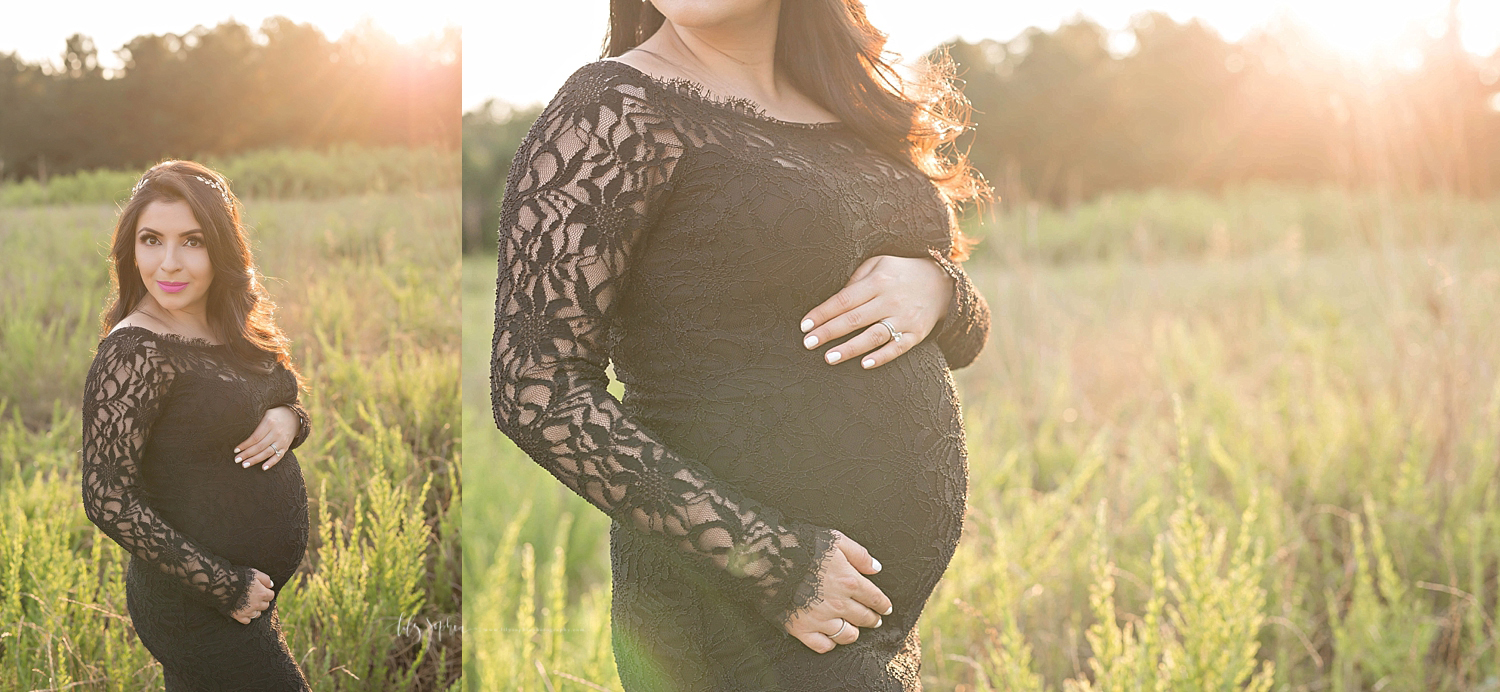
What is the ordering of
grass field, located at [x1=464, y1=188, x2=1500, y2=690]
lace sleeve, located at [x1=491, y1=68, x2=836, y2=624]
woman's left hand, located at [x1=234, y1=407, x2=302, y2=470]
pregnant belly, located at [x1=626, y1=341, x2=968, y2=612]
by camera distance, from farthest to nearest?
grass field, located at [x1=464, y1=188, x2=1500, y2=690], woman's left hand, located at [x1=234, y1=407, x2=302, y2=470], pregnant belly, located at [x1=626, y1=341, x2=968, y2=612], lace sleeve, located at [x1=491, y1=68, x2=836, y2=624]

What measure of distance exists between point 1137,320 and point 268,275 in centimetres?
581

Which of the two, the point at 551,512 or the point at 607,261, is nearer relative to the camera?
the point at 607,261

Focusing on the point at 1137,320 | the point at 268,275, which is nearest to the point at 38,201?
the point at 268,275

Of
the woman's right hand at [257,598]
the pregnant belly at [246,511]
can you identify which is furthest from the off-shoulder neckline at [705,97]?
the woman's right hand at [257,598]

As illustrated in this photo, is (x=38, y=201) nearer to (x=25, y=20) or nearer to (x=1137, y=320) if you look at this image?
(x=25, y=20)

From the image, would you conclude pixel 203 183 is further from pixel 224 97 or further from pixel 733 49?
pixel 733 49

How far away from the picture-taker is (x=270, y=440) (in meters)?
1.25

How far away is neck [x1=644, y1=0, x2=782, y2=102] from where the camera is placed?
3.86 ft

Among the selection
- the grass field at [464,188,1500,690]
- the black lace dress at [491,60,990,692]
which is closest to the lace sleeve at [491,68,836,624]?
the black lace dress at [491,60,990,692]

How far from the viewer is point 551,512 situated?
4074 mm

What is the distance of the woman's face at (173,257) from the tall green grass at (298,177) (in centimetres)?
11

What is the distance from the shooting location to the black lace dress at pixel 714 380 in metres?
0.98

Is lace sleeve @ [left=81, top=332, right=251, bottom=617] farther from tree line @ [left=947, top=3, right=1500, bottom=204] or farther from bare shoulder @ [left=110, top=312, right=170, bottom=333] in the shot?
tree line @ [left=947, top=3, right=1500, bottom=204]

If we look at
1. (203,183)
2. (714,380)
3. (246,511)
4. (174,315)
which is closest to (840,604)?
(714,380)
